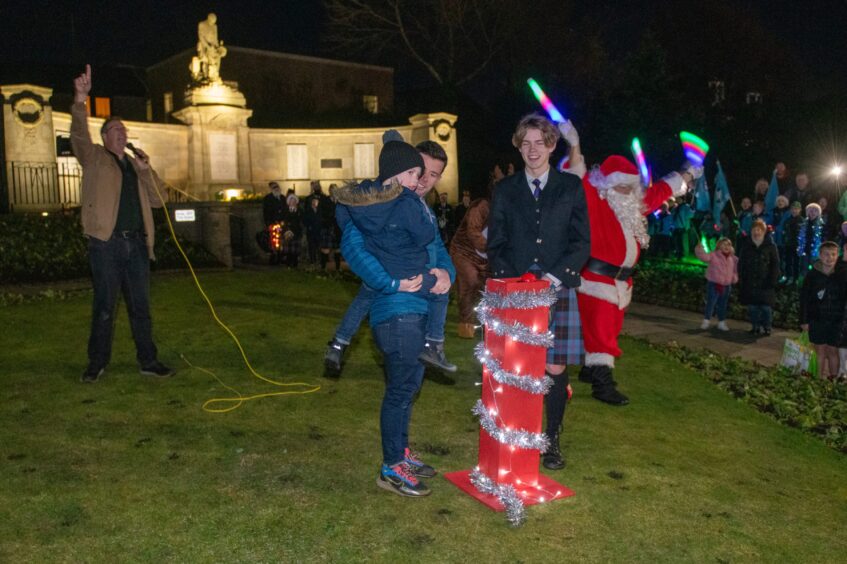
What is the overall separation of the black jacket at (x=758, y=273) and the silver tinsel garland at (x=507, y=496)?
8.45 meters

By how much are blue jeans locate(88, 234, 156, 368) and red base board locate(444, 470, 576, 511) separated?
12.1ft

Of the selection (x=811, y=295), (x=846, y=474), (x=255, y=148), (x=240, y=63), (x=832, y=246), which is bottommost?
(x=846, y=474)

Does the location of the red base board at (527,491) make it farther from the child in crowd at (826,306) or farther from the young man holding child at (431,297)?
the child in crowd at (826,306)

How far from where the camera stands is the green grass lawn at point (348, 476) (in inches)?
152

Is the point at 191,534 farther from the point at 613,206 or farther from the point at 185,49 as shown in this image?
the point at 185,49

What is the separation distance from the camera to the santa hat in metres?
5.84

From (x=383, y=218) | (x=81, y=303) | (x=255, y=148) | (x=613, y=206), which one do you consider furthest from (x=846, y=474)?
(x=255, y=148)

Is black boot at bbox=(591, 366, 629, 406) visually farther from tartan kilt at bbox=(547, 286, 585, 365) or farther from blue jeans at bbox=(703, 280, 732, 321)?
blue jeans at bbox=(703, 280, 732, 321)

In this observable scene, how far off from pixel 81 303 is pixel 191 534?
870 cm

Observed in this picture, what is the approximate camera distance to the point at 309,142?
3234cm

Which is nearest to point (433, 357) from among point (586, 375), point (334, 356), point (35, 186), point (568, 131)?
point (334, 356)

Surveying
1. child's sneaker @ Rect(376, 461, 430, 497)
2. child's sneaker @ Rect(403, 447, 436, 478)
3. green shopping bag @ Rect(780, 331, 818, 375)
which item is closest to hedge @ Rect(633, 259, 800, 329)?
green shopping bag @ Rect(780, 331, 818, 375)

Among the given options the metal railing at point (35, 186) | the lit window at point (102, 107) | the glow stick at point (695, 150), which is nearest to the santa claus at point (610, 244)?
the glow stick at point (695, 150)

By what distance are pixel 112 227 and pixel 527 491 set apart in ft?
14.4
